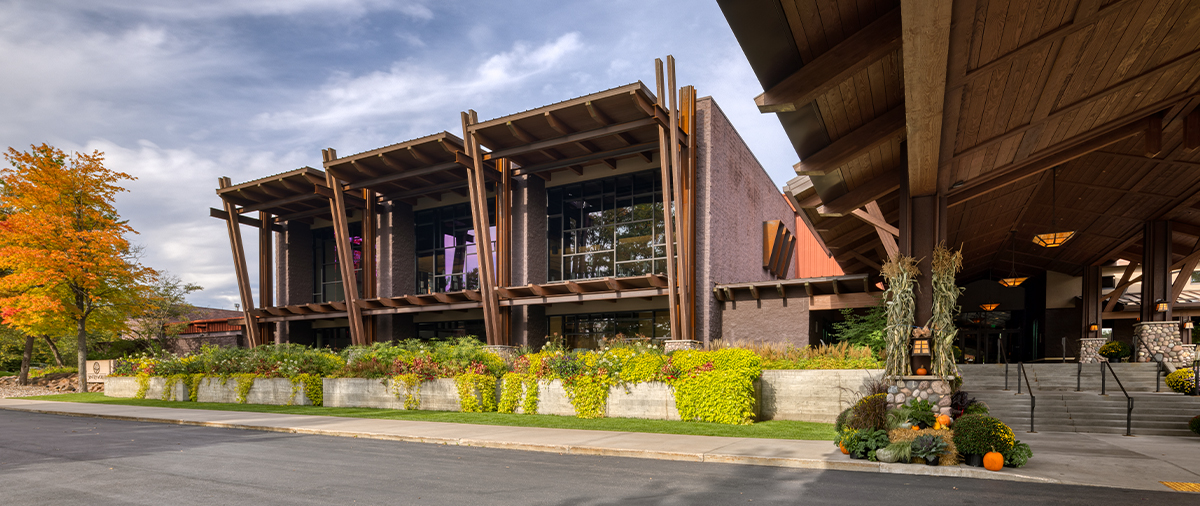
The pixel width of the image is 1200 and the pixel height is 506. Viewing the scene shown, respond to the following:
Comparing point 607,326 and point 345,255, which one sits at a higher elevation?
point 345,255

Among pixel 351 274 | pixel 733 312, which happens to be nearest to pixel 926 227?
pixel 733 312

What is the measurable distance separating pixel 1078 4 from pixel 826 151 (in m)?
3.75

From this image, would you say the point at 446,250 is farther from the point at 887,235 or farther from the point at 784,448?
the point at 784,448

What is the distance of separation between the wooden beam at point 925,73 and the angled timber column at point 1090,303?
22.3 metres

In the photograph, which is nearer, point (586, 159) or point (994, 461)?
point (994, 461)

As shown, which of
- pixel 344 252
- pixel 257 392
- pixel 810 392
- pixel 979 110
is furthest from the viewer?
pixel 344 252

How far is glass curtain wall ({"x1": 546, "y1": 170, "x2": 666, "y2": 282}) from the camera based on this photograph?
24219mm

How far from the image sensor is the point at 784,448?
9.98 metres

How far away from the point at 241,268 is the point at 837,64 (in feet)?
102

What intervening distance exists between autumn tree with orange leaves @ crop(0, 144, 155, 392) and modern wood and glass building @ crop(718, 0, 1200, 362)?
94.3 ft

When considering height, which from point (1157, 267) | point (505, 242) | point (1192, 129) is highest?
point (1192, 129)

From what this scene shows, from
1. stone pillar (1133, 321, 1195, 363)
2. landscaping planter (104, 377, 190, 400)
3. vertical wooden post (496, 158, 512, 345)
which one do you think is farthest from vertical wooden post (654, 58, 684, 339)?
landscaping planter (104, 377, 190, 400)

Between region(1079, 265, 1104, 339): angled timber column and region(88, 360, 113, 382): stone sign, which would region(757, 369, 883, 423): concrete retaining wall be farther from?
region(88, 360, 113, 382): stone sign

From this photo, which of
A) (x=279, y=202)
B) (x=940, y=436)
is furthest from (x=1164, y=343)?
(x=279, y=202)
